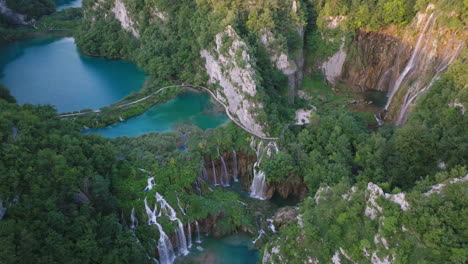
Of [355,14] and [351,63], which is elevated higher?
[355,14]

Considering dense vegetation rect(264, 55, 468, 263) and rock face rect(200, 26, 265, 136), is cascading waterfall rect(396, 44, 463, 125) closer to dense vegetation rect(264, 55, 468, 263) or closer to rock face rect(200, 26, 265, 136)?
dense vegetation rect(264, 55, 468, 263)

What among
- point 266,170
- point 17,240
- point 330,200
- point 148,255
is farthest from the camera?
point 266,170

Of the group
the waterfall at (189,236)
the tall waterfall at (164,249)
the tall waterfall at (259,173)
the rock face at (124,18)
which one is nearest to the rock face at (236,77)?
the tall waterfall at (259,173)

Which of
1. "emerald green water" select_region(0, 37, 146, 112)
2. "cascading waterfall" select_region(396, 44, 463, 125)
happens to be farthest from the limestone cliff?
"emerald green water" select_region(0, 37, 146, 112)

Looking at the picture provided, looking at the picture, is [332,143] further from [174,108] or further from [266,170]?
[174,108]

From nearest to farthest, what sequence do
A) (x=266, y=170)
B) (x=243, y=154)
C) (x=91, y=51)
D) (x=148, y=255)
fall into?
1. (x=148, y=255)
2. (x=266, y=170)
3. (x=243, y=154)
4. (x=91, y=51)

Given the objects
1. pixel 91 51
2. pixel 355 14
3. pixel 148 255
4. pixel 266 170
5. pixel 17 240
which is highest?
pixel 355 14

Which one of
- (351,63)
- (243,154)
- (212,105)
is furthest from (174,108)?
(351,63)
